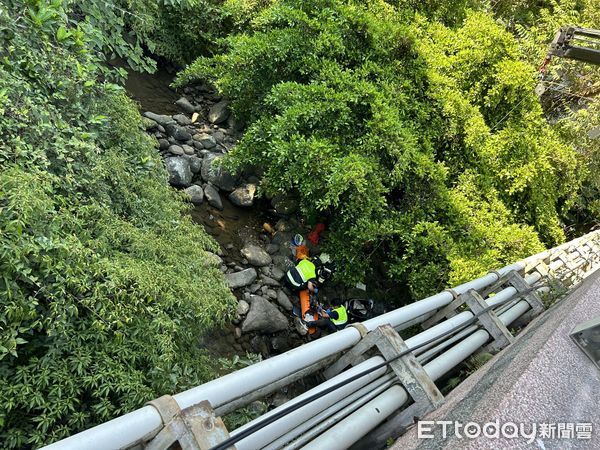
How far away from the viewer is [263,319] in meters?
5.23

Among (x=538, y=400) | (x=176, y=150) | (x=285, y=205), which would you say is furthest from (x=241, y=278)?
(x=538, y=400)

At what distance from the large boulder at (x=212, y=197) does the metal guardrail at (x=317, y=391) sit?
4.16 meters

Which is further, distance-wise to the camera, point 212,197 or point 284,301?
point 212,197

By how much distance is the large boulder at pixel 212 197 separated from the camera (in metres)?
6.43

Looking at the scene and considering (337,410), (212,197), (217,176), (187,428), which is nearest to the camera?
(187,428)

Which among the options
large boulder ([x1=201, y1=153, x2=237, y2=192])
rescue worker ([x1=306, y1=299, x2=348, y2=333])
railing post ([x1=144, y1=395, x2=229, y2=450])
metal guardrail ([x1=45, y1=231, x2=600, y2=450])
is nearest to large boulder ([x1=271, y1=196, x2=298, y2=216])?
large boulder ([x1=201, y1=153, x2=237, y2=192])

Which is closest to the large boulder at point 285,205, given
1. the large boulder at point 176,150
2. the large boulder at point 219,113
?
the large boulder at point 176,150

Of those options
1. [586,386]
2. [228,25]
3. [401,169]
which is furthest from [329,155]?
[228,25]

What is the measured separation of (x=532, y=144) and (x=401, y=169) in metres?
3.29

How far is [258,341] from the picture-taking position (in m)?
5.15

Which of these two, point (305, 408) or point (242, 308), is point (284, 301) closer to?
point (242, 308)

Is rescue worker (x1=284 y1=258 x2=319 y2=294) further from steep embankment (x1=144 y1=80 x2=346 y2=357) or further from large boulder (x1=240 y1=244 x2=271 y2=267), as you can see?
large boulder (x1=240 y1=244 x2=271 y2=267)

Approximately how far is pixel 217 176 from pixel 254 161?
0.98 meters

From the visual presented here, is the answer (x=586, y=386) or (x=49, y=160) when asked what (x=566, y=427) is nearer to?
(x=586, y=386)
